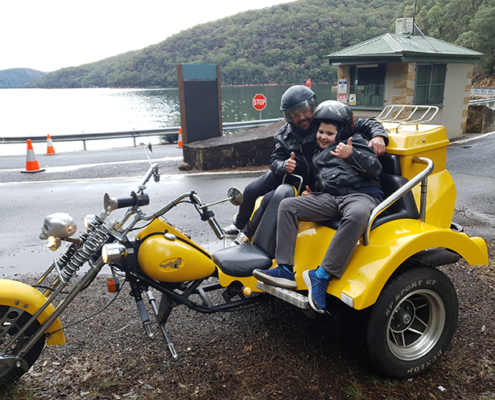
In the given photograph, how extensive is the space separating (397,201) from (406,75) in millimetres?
11553

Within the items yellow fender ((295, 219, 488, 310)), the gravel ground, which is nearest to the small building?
the gravel ground

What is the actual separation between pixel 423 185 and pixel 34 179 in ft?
33.0

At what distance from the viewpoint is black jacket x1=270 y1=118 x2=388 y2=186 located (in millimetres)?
3582

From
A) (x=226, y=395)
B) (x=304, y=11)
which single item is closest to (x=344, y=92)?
(x=226, y=395)

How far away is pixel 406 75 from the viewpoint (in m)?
13.4

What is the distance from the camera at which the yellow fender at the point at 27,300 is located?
2.75m

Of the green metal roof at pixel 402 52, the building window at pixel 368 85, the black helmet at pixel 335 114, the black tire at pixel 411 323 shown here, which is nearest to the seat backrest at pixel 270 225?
the black helmet at pixel 335 114

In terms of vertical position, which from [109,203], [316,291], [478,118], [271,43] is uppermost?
[271,43]

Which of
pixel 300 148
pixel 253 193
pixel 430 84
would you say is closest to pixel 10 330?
pixel 253 193

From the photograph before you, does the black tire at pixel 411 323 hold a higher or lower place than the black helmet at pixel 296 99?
lower

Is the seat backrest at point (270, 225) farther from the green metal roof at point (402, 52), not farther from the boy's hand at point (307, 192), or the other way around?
the green metal roof at point (402, 52)

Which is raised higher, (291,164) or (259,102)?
(291,164)

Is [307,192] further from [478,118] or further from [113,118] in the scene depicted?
[113,118]

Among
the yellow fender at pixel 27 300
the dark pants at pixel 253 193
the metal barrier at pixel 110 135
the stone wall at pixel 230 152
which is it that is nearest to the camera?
the yellow fender at pixel 27 300
